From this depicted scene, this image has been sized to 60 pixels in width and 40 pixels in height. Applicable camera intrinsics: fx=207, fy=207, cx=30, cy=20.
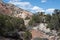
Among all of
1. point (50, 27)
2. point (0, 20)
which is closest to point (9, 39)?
point (0, 20)

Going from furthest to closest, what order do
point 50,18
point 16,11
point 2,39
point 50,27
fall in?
point 16,11 → point 50,18 → point 50,27 → point 2,39

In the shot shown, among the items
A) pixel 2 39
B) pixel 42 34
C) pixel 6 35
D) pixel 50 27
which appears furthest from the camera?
pixel 50 27

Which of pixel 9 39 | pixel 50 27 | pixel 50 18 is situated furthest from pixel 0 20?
pixel 50 18

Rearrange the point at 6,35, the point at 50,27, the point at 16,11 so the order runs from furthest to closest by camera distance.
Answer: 1. the point at 16,11
2. the point at 50,27
3. the point at 6,35

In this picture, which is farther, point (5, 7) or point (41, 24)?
point (5, 7)

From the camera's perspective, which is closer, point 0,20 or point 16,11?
point 0,20

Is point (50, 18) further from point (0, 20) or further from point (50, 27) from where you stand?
point (0, 20)

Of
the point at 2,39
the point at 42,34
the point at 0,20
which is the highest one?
the point at 0,20

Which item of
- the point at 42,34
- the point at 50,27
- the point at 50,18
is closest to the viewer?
the point at 42,34

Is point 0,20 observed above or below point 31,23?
above

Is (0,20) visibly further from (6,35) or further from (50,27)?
(50,27)
